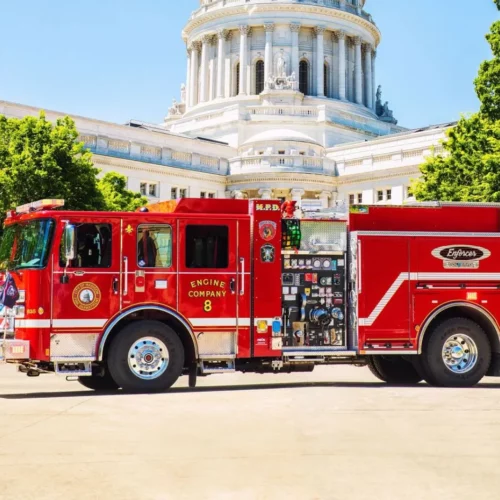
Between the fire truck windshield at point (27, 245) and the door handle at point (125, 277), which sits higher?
the fire truck windshield at point (27, 245)

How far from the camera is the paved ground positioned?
23.7ft

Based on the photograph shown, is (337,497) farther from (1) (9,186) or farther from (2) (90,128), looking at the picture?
(2) (90,128)

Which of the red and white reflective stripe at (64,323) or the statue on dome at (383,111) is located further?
the statue on dome at (383,111)

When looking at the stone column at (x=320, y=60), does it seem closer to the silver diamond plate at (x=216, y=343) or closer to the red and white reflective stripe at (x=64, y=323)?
the silver diamond plate at (x=216, y=343)

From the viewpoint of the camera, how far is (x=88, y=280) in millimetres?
15031

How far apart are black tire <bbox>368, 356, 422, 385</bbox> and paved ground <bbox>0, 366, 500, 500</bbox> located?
258cm

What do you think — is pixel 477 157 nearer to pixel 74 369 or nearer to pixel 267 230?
pixel 267 230

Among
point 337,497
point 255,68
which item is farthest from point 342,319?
point 255,68

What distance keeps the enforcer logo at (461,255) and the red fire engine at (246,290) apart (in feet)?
0.11

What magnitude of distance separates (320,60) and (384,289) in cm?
9098

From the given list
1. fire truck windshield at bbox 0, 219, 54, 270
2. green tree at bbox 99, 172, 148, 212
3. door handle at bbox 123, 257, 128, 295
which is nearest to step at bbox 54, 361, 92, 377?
door handle at bbox 123, 257, 128, 295

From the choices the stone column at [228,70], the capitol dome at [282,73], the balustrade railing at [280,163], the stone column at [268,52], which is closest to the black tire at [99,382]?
the balustrade railing at [280,163]

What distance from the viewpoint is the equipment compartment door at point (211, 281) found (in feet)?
50.2

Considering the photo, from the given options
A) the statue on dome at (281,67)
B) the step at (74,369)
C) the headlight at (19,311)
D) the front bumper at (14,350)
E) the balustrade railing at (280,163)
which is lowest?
the step at (74,369)
